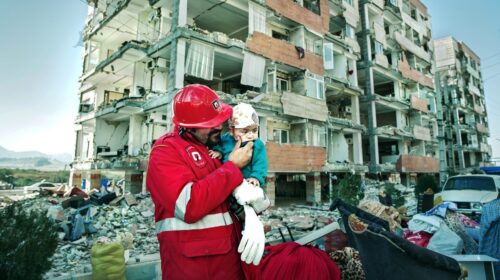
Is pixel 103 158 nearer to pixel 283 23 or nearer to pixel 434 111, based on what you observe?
pixel 283 23

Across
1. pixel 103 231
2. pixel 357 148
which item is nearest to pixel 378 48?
pixel 357 148

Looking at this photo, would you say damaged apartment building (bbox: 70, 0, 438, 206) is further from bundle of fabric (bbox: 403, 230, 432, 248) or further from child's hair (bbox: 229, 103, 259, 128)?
child's hair (bbox: 229, 103, 259, 128)

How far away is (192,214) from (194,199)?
0.26ft

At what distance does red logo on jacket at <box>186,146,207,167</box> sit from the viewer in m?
1.64

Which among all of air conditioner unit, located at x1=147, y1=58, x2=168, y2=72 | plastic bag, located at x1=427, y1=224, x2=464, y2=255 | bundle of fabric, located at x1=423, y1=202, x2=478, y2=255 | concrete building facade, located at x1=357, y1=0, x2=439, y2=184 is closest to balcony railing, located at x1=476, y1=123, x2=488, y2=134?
concrete building facade, located at x1=357, y1=0, x2=439, y2=184

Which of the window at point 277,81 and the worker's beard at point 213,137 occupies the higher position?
the window at point 277,81

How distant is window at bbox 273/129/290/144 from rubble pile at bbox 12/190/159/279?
8.10 metres

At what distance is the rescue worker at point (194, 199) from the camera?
→ 1.41m

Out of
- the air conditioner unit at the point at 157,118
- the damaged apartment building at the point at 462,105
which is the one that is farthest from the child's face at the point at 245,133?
the damaged apartment building at the point at 462,105

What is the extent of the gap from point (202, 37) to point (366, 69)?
1620cm

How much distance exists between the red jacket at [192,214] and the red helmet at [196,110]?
153 mm

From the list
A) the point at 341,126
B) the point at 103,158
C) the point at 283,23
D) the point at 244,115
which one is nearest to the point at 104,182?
the point at 103,158

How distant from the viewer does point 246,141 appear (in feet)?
7.17

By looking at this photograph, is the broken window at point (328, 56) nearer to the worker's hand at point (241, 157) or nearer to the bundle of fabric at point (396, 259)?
the bundle of fabric at point (396, 259)
